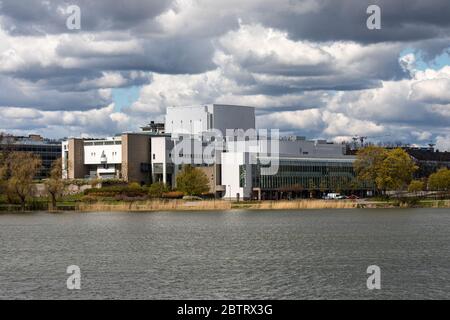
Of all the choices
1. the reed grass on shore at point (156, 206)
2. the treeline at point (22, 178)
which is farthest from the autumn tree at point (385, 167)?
the treeline at point (22, 178)

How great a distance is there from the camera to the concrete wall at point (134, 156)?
18312cm

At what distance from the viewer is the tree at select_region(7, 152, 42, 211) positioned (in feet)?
369

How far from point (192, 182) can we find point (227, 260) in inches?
4189

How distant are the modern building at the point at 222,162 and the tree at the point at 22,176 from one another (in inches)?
2461

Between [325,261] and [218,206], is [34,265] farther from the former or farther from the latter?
[218,206]

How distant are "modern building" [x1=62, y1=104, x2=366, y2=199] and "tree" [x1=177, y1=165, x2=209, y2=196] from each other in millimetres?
12749

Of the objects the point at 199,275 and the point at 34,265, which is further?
the point at 34,265

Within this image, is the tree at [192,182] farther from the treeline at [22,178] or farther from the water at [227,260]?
the water at [227,260]

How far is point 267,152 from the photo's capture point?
183500 millimetres

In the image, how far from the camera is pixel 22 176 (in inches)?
4424

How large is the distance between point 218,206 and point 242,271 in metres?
89.8

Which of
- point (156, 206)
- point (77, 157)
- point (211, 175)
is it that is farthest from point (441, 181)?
point (77, 157)

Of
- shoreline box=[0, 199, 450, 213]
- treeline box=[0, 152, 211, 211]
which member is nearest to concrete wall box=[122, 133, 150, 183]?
treeline box=[0, 152, 211, 211]
